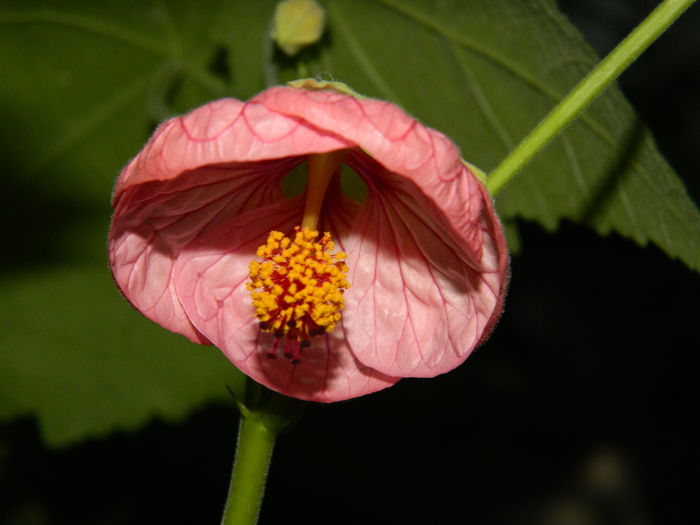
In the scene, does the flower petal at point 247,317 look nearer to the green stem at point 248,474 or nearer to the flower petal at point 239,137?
the green stem at point 248,474

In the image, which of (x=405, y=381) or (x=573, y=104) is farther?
(x=405, y=381)

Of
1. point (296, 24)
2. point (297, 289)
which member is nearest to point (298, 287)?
point (297, 289)

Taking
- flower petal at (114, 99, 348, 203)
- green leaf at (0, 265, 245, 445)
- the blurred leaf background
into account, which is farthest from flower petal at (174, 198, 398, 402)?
green leaf at (0, 265, 245, 445)

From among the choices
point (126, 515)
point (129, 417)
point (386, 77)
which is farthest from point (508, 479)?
point (386, 77)

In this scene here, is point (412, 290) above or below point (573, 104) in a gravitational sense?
below

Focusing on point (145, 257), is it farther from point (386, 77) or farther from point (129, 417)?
point (129, 417)

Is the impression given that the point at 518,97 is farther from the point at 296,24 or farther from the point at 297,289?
the point at 297,289

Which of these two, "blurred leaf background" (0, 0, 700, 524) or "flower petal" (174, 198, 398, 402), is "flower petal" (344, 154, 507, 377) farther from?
"blurred leaf background" (0, 0, 700, 524)
